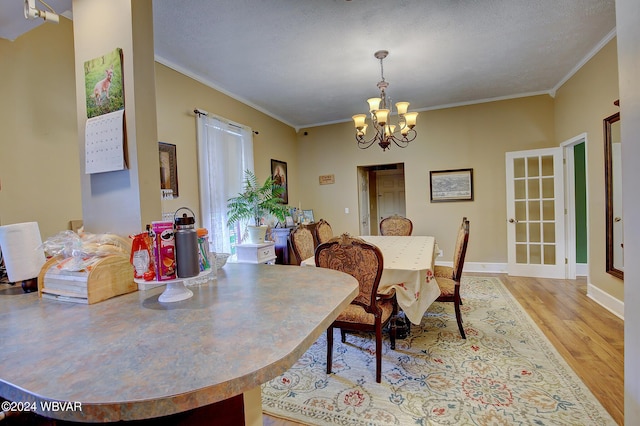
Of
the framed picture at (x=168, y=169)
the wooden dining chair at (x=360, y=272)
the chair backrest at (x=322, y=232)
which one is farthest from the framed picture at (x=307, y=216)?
the wooden dining chair at (x=360, y=272)

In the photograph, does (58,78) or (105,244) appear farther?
(58,78)

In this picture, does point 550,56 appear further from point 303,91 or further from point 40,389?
point 40,389

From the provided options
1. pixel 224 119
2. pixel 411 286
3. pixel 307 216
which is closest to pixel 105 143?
pixel 411 286

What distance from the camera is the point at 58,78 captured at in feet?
7.01

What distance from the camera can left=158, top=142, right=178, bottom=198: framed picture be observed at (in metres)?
3.01

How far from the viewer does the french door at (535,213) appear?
14.2 ft

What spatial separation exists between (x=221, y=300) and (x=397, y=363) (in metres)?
1.80

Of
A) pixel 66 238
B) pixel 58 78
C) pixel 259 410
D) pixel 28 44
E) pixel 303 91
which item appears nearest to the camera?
pixel 259 410

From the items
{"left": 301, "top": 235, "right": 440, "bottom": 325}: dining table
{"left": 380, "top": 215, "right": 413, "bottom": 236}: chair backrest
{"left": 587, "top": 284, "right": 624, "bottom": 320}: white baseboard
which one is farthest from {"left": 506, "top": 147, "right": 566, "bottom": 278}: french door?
{"left": 301, "top": 235, "right": 440, "bottom": 325}: dining table

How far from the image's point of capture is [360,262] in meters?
1.98

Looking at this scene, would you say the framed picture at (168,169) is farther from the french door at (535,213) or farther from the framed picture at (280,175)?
the french door at (535,213)

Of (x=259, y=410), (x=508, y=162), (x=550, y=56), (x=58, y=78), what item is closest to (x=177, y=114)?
(x=58, y=78)

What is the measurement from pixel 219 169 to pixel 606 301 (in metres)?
4.65

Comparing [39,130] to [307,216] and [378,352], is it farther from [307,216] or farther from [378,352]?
[307,216]
